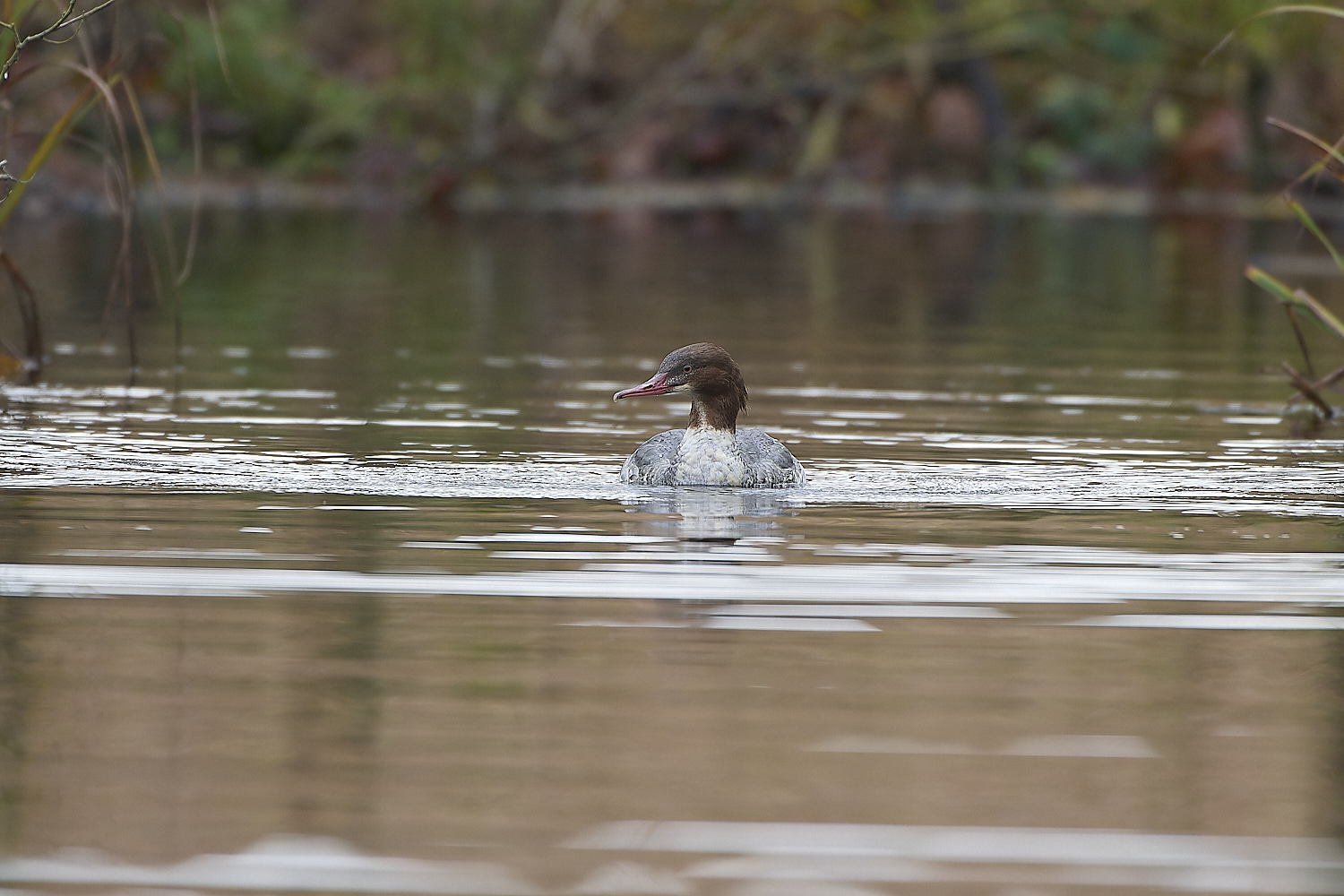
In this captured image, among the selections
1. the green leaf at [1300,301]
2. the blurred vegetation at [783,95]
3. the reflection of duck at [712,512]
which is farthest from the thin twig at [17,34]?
the blurred vegetation at [783,95]

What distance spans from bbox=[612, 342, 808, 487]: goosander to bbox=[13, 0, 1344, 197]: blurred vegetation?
26.3 m

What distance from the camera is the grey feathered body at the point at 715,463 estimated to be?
10250mm

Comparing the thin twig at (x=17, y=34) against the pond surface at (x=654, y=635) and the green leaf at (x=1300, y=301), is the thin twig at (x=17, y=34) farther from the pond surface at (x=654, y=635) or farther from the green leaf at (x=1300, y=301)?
the green leaf at (x=1300, y=301)

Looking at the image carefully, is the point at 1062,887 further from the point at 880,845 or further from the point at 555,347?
the point at 555,347

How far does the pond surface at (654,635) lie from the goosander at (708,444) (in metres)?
0.22

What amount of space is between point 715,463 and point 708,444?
0.30ft

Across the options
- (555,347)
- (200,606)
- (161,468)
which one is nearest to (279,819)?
(200,606)

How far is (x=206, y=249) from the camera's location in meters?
26.9

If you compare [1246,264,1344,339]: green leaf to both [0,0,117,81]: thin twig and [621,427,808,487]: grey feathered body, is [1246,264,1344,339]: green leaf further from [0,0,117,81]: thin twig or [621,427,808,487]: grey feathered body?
[0,0,117,81]: thin twig

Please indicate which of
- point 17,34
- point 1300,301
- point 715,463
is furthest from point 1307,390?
point 17,34

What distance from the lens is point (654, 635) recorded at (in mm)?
7012

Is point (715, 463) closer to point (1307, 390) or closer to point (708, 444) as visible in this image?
point (708, 444)

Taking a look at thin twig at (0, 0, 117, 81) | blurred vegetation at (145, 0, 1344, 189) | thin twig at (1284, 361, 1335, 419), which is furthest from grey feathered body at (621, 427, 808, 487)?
blurred vegetation at (145, 0, 1344, 189)

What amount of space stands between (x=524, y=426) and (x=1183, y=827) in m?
7.40
